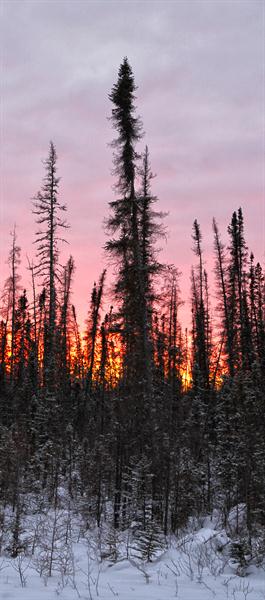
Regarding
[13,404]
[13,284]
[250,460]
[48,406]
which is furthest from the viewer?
[13,284]

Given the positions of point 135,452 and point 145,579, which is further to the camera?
point 135,452

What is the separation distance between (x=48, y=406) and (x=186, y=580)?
15397 millimetres

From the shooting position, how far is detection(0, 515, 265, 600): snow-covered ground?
6.50m

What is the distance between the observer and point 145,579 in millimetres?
7586

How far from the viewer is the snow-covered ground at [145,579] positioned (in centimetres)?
650

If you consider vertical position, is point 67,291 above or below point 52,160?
below

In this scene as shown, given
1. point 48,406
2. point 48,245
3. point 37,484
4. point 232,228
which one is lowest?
point 37,484

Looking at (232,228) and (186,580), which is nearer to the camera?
(186,580)

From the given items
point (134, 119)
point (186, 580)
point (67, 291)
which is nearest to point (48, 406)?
point (134, 119)

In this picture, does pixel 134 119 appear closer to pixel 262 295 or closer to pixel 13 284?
pixel 13 284

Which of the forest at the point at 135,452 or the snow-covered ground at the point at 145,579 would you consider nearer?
the snow-covered ground at the point at 145,579

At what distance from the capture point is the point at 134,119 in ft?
57.9

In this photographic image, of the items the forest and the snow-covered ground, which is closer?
the snow-covered ground

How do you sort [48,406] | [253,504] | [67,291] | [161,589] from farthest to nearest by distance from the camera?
1. [67,291]
2. [48,406]
3. [253,504]
4. [161,589]
